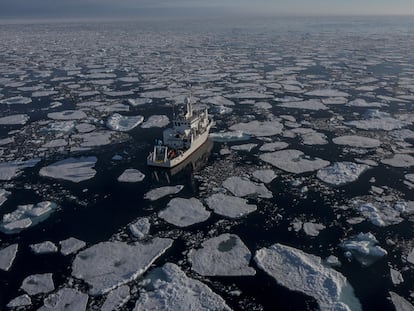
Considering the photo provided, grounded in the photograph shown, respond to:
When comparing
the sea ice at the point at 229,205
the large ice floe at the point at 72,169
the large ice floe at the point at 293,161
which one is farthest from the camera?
the large ice floe at the point at 293,161

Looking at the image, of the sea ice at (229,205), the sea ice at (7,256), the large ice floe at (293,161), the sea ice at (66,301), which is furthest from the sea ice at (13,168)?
the large ice floe at (293,161)

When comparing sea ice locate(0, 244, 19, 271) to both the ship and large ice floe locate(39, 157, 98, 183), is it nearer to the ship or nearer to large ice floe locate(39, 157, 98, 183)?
large ice floe locate(39, 157, 98, 183)

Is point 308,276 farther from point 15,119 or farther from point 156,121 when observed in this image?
point 15,119

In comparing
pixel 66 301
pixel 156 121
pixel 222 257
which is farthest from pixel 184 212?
pixel 156 121

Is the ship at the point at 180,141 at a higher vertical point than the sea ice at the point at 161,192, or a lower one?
higher

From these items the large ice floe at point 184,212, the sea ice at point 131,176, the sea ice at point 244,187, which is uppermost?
the sea ice at point 244,187

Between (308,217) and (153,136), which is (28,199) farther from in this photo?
(308,217)

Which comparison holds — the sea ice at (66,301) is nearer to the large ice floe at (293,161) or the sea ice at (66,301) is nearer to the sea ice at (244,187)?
the sea ice at (244,187)

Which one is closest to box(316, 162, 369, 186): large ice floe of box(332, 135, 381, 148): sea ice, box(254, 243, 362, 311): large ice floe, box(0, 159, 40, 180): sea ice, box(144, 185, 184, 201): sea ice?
box(332, 135, 381, 148): sea ice
